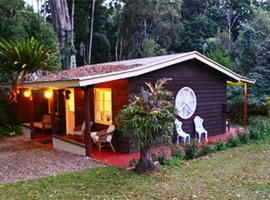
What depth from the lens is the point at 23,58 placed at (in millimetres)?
12078

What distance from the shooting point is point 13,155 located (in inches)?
392

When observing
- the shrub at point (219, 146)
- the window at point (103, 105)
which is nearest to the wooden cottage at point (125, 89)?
the window at point (103, 105)

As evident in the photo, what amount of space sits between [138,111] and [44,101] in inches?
353

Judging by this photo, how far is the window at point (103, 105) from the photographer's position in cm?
1049

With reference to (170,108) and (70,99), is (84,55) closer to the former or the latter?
(70,99)

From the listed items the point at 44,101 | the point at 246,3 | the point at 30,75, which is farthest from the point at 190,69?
the point at 246,3

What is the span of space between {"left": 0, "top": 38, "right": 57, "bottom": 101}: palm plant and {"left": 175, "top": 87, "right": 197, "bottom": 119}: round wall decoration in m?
5.38

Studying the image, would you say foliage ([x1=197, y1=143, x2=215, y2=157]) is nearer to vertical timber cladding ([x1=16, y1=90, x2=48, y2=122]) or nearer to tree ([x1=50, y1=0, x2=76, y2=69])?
vertical timber cladding ([x1=16, y1=90, x2=48, y2=122])

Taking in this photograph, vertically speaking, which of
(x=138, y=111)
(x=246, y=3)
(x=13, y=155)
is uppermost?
(x=246, y=3)

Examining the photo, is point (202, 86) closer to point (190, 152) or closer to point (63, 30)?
point (190, 152)

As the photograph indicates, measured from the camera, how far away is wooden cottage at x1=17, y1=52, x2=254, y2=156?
364 inches

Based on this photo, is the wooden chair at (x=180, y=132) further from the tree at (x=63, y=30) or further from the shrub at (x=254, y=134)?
the tree at (x=63, y=30)

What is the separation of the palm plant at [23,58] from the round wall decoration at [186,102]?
538 cm

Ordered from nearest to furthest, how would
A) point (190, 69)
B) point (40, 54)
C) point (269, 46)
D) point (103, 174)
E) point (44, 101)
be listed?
point (103, 174) < point (190, 69) < point (40, 54) < point (44, 101) < point (269, 46)
